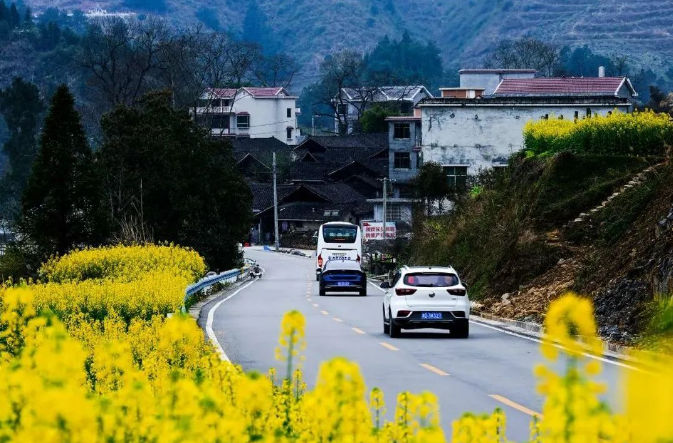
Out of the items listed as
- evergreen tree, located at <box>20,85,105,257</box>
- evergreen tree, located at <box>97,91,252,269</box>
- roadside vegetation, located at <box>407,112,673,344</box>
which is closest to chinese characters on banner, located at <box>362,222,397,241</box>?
evergreen tree, located at <box>97,91,252,269</box>

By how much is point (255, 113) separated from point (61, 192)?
114173 millimetres

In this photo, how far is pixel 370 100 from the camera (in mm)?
173875

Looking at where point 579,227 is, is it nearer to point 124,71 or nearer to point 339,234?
point 339,234

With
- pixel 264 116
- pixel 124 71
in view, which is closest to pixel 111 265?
pixel 124 71

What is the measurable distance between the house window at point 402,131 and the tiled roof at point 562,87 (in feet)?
56.5

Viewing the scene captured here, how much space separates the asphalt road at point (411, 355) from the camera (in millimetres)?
17016

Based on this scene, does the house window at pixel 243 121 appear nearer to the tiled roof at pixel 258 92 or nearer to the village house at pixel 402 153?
the tiled roof at pixel 258 92

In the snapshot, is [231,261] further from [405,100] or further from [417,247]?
[405,100]

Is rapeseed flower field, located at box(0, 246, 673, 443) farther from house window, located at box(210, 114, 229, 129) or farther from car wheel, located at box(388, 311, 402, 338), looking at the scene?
house window, located at box(210, 114, 229, 129)

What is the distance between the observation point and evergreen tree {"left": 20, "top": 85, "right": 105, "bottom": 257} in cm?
5109

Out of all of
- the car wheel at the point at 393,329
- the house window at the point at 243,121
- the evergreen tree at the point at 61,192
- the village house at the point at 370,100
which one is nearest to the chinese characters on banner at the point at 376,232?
the evergreen tree at the point at 61,192

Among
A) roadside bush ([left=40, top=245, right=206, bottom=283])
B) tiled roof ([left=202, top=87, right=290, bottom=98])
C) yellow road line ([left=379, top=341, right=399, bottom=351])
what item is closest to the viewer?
yellow road line ([left=379, top=341, right=399, bottom=351])

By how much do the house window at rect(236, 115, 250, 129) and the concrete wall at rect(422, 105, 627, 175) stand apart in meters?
75.6

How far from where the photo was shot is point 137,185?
214 ft
